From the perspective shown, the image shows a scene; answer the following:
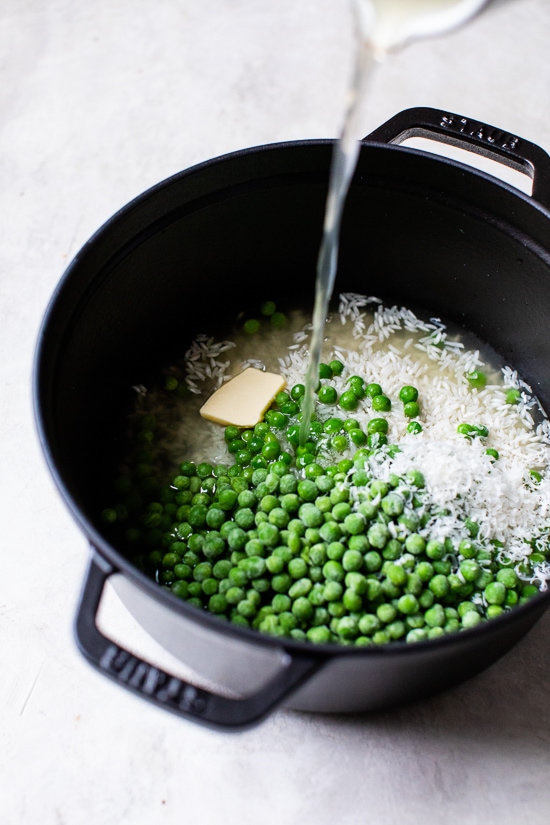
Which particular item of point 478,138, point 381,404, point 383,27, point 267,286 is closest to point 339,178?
point 383,27

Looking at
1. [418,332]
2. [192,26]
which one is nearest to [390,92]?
[192,26]

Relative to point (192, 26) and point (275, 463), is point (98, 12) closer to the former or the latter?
point (192, 26)

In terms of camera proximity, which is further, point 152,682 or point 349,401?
point 349,401

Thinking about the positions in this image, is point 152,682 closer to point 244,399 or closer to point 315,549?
point 315,549

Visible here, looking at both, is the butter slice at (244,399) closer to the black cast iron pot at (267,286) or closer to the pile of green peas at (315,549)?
the pile of green peas at (315,549)

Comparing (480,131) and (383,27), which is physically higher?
(383,27)

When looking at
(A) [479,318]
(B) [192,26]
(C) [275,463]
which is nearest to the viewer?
(C) [275,463]

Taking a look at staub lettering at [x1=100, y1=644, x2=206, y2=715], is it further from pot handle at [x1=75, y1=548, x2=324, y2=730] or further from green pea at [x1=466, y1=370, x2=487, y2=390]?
green pea at [x1=466, y1=370, x2=487, y2=390]

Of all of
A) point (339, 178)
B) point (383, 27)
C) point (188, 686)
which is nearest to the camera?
point (188, 686)
